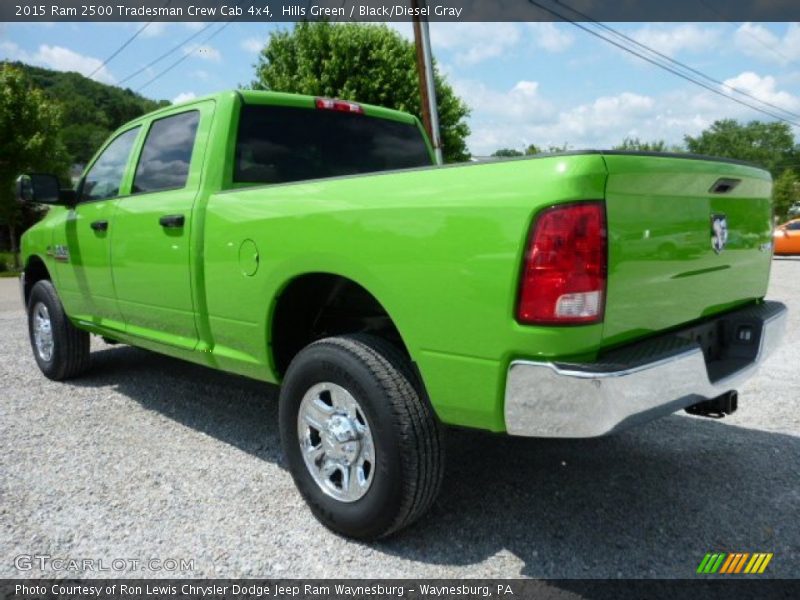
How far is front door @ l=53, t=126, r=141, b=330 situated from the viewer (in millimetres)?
4098

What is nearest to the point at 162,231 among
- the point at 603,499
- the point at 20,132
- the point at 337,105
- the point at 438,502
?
the point at 337,105

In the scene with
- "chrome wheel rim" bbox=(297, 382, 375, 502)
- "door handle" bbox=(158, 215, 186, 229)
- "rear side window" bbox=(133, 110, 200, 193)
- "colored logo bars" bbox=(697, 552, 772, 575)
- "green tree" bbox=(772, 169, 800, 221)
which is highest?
"rear side window" bbox=(133, 110, 200, 193)

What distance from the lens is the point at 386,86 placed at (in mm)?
19016

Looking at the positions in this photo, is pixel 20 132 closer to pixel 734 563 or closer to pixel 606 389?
pixel 606 389

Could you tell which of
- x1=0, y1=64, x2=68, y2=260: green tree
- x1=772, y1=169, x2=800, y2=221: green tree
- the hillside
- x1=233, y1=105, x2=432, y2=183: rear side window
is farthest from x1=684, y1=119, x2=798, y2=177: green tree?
x1=233, y1=105, x2=432, y2=183: rear side window

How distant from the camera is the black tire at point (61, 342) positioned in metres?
4.95

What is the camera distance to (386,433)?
2.36 meters

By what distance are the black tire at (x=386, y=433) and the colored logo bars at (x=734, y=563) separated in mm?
1071

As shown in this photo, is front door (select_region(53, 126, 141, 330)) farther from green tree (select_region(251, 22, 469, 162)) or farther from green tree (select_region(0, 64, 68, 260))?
green tree (select_region(0, 64, 68, 260))

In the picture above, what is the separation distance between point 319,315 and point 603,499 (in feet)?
5.29

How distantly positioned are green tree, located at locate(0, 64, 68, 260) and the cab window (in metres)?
18.9

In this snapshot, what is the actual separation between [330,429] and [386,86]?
17.8 metres

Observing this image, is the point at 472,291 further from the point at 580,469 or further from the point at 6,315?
the point at 6,315

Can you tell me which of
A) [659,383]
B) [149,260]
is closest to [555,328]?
[659,383]
